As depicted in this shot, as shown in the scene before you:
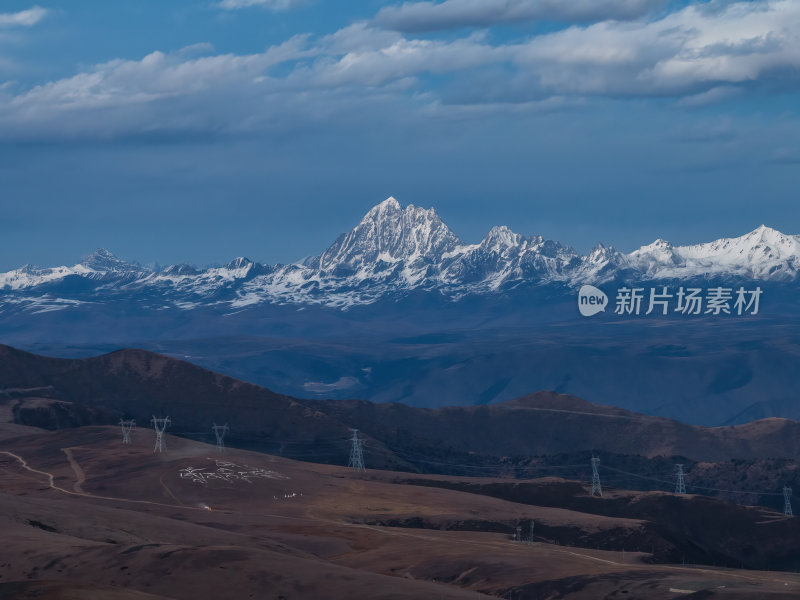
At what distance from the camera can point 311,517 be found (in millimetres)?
174250

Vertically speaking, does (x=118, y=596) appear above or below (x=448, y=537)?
above

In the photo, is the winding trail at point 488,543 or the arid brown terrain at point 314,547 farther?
the winding trail at point 488,543

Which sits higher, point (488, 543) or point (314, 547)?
point (314, 547)

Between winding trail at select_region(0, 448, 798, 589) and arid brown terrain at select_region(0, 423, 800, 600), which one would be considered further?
winding trail at select_region(0, 448, 798, 589)

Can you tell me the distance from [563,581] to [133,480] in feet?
318

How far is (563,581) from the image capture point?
115 metres

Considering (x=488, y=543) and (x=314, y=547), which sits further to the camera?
(x=488, y=543)

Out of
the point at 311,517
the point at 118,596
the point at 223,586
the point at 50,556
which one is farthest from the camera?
the point at 311,517

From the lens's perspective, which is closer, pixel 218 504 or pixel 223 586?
pixel 223 586

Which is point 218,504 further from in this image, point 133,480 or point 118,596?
point 118,596

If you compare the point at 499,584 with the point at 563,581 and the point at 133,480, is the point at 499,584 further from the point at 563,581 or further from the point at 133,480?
the point at 133,480

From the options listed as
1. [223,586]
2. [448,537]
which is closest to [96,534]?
[223,586]

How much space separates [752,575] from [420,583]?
35.6 metres

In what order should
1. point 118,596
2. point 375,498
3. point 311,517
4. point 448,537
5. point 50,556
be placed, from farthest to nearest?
point 375,498 → point 311,517 → point 448,537 → point 50,556 → point 118,596
